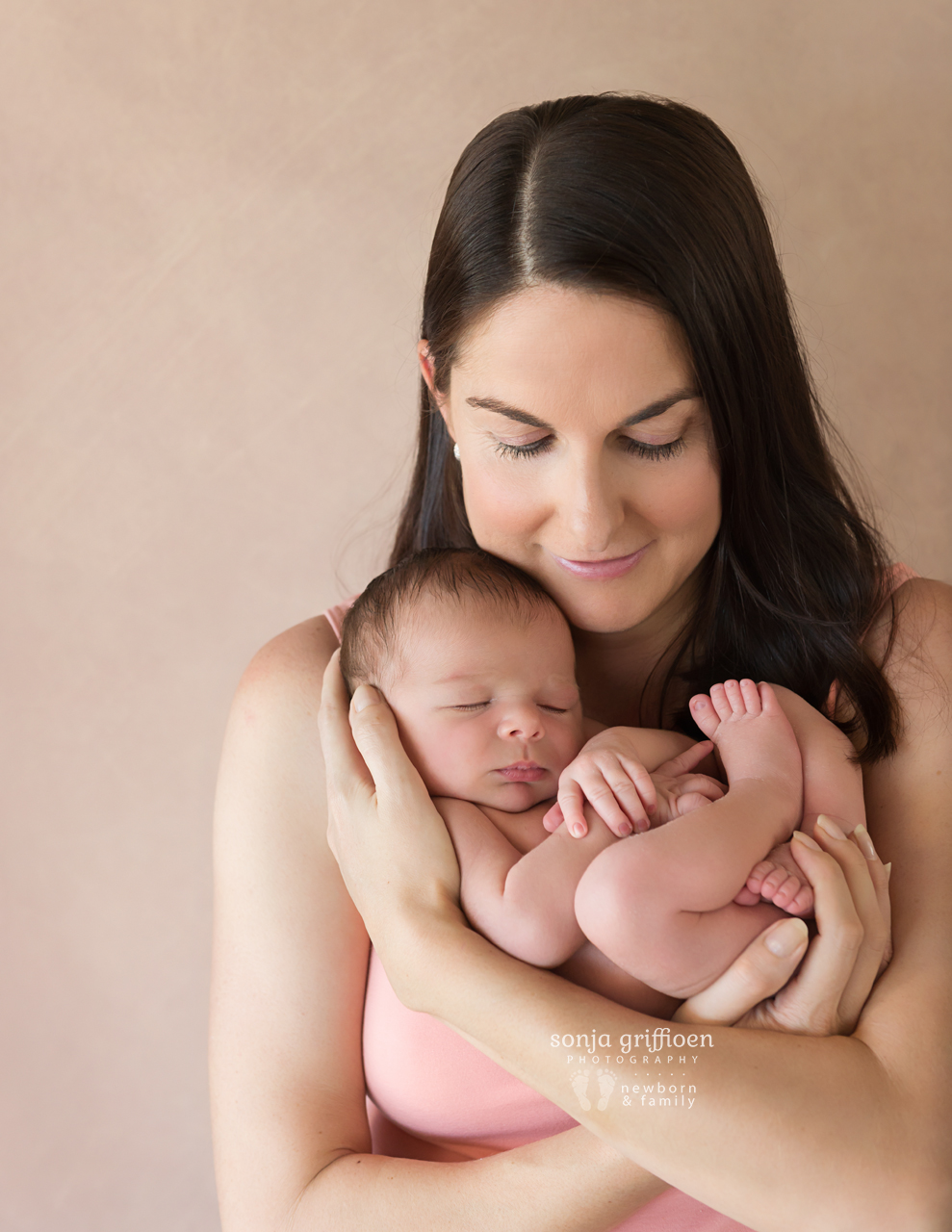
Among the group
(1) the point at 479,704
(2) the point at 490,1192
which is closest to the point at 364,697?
(1) the point at 479,704

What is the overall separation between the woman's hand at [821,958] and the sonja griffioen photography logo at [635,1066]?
0.07 m

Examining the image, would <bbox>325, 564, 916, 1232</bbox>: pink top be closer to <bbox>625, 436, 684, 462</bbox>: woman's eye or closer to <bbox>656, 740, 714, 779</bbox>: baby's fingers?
<bbox>656, 740, 714, 779</bbox>: baby's fingers

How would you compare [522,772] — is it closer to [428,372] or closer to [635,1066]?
[635,1066]

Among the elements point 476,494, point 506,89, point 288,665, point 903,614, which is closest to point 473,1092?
point 288,665

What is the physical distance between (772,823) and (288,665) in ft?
→ 2.74

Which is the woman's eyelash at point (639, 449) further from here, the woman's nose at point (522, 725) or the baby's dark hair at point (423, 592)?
the woman's nose at point (522, 725)

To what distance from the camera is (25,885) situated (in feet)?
7.18

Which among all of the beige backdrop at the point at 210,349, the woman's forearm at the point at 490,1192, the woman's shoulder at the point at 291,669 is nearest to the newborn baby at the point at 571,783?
the woman's shoulder at the point at 291,669

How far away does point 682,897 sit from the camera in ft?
3.98

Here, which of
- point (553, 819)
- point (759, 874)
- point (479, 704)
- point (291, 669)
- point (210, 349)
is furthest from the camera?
point (210, 349)

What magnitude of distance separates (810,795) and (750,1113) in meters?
0.43

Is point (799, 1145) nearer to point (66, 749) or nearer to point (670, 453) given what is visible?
point (670, 453)

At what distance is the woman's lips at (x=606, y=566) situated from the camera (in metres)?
1.56

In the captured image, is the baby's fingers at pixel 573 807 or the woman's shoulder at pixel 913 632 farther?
the woman's shoulder at pixel 913 632
